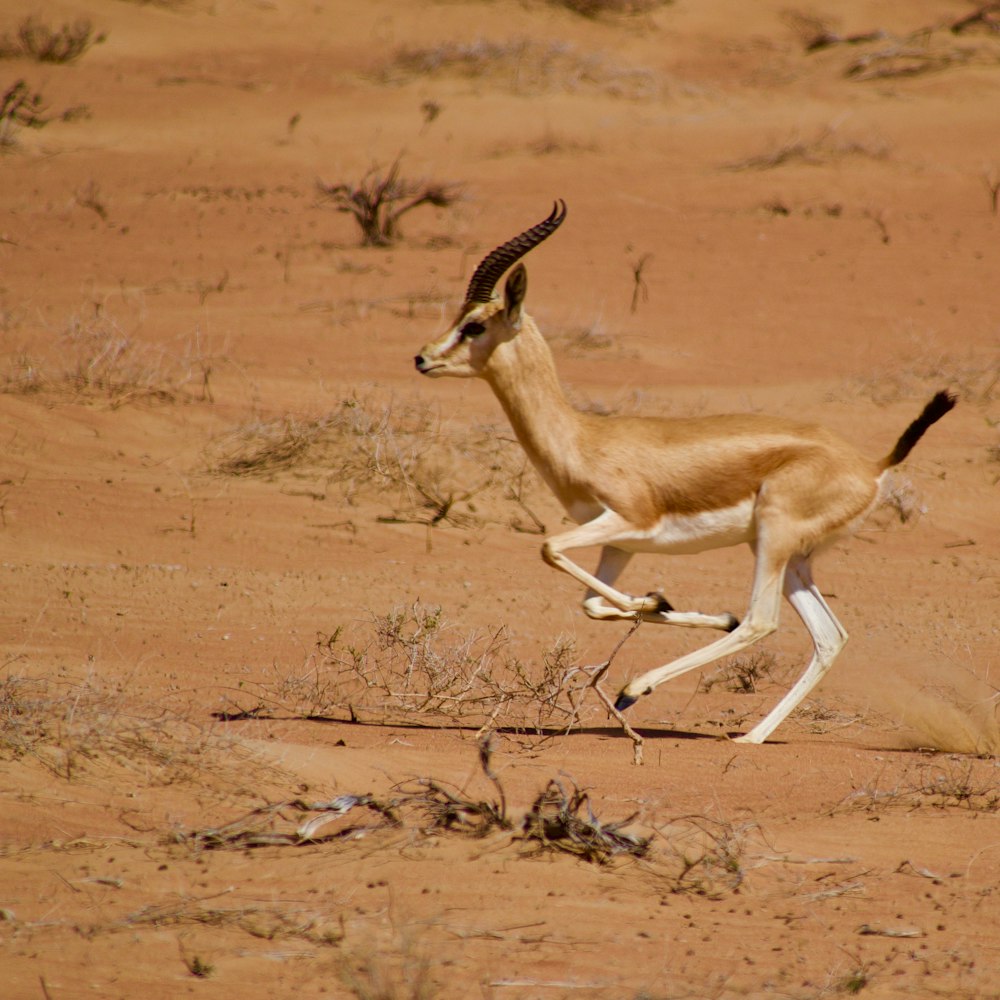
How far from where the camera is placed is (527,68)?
32219 millimetres

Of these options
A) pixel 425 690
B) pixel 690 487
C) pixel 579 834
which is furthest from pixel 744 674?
pixel 579 834

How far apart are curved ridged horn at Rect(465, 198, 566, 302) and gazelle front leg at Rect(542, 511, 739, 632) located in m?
1.49

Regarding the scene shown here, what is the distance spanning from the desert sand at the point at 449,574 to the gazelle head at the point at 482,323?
1.45 m

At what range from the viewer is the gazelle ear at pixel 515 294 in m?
8.13

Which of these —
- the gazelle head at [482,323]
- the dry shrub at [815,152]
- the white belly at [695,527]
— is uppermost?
the gazelle head at [482,323]

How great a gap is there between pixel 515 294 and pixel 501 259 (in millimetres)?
215

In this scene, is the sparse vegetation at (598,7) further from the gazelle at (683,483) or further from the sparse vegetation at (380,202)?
the gazelle at (683,483)

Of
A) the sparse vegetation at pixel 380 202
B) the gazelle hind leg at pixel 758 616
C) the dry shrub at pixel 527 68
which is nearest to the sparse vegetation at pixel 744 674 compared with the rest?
the gazelle hind leg at pixel 758 616

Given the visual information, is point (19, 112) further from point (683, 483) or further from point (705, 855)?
point (705, 855)

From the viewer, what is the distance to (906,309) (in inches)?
768

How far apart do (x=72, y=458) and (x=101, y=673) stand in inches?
187

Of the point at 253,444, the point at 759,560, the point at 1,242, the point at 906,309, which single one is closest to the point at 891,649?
the point at 759,560

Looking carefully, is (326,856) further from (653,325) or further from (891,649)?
(653,325)

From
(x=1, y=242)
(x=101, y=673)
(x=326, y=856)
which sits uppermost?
(x=326, y=856)
